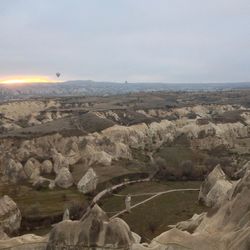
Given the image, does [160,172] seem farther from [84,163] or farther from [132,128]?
[132,128]

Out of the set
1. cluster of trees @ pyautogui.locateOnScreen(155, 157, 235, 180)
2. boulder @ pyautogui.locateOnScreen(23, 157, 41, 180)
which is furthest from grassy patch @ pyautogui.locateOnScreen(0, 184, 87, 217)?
cluster of trees @ pyautogui.locateOnScreen(155, 157, 235, 180)

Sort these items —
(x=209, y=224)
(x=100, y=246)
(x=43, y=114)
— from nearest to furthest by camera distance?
(x=100, y=246) → (x=209, y=224) → (x=43, y=114)

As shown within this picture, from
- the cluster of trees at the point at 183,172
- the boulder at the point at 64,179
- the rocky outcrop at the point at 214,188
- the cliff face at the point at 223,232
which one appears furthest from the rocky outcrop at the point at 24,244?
the cluster of trees at the point at 183,172

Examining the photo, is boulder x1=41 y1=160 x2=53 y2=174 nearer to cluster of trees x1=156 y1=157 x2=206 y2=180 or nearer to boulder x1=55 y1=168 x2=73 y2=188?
boulder x1=55 y1=168 x2=73 y2=188

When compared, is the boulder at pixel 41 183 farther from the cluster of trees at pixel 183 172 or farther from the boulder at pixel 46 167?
the cluster of trees at pixel 183 172

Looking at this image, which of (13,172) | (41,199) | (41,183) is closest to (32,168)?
(13,172)

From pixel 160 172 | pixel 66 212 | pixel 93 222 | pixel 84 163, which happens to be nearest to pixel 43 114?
pixel 84 163

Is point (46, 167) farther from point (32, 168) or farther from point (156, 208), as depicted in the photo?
point (156, 208)
